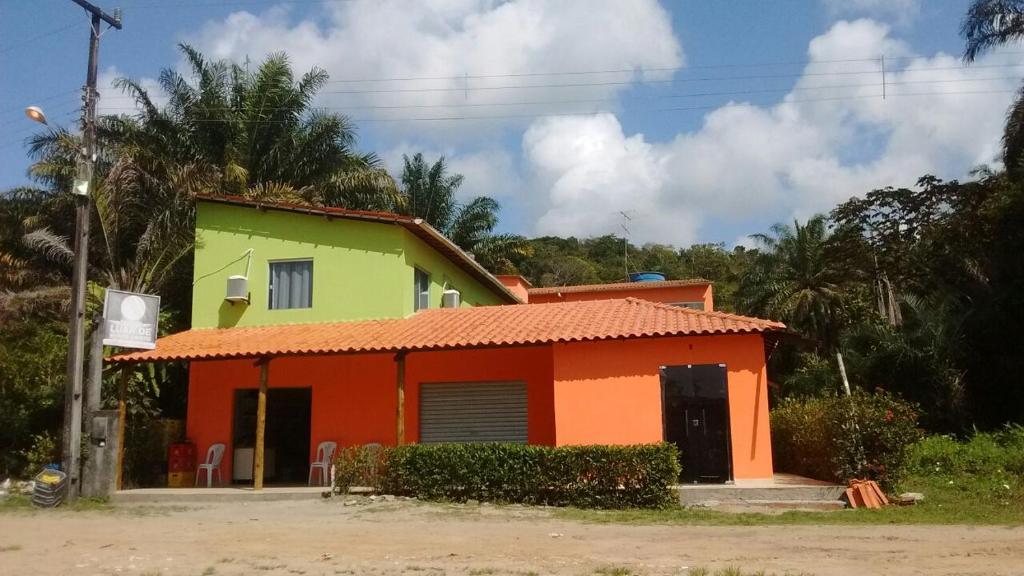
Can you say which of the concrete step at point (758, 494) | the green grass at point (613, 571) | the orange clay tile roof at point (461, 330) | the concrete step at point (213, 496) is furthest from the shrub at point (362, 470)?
the green grass at point (613, 571)

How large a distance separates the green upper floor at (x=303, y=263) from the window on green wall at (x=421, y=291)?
48 millimetres

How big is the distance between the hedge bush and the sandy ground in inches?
30.7

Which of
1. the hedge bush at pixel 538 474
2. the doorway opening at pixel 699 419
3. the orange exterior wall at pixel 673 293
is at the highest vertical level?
the orange exterior wall at pixel 673 293

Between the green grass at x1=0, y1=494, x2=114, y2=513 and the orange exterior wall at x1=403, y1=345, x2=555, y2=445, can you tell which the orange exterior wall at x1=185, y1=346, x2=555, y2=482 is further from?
the green grass at x1=0, y1=494, x2=114, y2=513

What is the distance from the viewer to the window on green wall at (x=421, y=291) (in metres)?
19.1

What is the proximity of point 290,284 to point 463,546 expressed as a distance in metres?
10.5

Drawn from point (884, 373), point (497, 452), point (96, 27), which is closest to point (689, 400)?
point (497, 452)

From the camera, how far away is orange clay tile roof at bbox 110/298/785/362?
1456 cm

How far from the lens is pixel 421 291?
1961 cm

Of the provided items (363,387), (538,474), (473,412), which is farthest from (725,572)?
(363,387)

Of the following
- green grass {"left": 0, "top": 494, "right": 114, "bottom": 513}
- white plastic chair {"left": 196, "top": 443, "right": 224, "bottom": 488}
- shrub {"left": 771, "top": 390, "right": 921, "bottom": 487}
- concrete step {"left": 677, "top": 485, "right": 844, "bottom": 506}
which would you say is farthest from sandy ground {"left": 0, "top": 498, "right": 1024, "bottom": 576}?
white plastic chair {"left": 196, "top": 443, "right": 224, "bottom": 488}

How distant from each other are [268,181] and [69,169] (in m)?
5.53

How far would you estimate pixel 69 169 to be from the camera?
74.9ft

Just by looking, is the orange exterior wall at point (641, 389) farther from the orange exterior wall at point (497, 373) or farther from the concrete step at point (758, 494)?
the orange exterior wall at point (497, 373)
